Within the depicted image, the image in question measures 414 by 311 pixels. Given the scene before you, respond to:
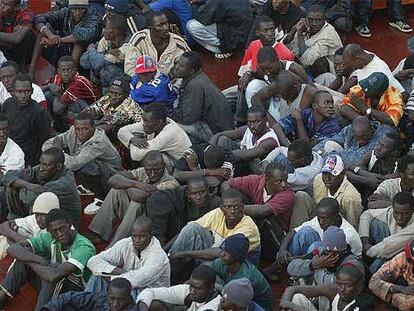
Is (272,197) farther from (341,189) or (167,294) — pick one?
(167,294)

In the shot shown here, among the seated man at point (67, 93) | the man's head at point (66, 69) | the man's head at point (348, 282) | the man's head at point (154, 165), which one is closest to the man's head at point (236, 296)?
the man's head at point (348, 282)

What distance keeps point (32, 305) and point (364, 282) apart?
9.45 feet

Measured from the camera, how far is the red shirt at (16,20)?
14.4 metres

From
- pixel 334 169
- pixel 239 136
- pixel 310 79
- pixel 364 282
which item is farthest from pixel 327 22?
pixel 364 282

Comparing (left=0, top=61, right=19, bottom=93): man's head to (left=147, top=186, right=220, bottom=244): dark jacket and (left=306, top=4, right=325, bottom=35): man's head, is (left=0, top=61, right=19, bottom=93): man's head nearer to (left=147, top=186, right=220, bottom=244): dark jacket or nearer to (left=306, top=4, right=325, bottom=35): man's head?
(left=147, top=186, right=220, bottom=244): dark jacket

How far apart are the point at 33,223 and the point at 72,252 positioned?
0.64 metres

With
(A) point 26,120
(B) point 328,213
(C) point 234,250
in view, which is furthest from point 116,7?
(C) point 234,250

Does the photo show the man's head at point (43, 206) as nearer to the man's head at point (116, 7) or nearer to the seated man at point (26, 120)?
the seated man at point (26, 120)

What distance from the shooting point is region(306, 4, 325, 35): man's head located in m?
13.4

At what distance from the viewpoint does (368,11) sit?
14.7 meters

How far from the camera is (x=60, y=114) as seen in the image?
1334 cm

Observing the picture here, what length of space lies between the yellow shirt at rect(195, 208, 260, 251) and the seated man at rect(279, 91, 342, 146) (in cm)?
172

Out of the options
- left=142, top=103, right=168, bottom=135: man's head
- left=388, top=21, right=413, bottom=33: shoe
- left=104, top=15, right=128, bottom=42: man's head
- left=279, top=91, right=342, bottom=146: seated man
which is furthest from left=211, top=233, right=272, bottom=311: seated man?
left=388, top=21, right=413, bottom=33: shoe

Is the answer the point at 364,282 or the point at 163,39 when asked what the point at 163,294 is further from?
the point at 163,39
